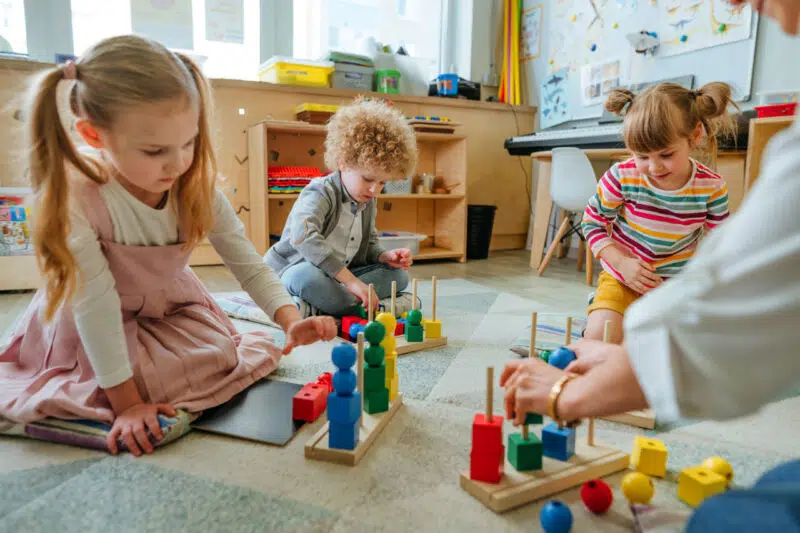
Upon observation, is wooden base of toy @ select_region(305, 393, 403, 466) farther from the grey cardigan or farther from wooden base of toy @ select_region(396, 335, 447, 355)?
the grey cardigan

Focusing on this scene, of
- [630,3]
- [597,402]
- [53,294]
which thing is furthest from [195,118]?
[630,3]

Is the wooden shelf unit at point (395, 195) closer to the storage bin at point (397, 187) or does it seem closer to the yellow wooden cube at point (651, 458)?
the storage bin at point (397, 187)

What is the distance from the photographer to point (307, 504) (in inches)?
29.6

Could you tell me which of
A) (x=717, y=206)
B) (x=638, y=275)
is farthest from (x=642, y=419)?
(x=717, y=206)

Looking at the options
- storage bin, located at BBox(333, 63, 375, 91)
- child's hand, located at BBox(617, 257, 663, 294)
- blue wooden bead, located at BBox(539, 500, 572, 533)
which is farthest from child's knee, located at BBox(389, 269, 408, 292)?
storage bin, located at BBox(333, 63, 375, 91)

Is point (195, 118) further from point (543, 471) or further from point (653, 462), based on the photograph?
point (653, 462)

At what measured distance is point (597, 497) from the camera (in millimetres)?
739

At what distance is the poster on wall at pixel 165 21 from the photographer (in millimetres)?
2711

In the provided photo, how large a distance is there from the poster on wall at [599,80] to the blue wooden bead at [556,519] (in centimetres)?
267

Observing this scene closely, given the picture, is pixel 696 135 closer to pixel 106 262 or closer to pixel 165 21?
pixel 106 262

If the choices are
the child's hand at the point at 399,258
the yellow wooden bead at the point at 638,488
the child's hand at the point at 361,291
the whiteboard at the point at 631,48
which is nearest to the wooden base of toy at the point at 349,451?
the yellow wooden bead at the point at 638,488

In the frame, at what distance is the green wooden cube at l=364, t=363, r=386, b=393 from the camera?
96 cm

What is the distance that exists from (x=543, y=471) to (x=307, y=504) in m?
0.32

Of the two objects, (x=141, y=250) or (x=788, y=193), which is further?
(x=141, y=250)
